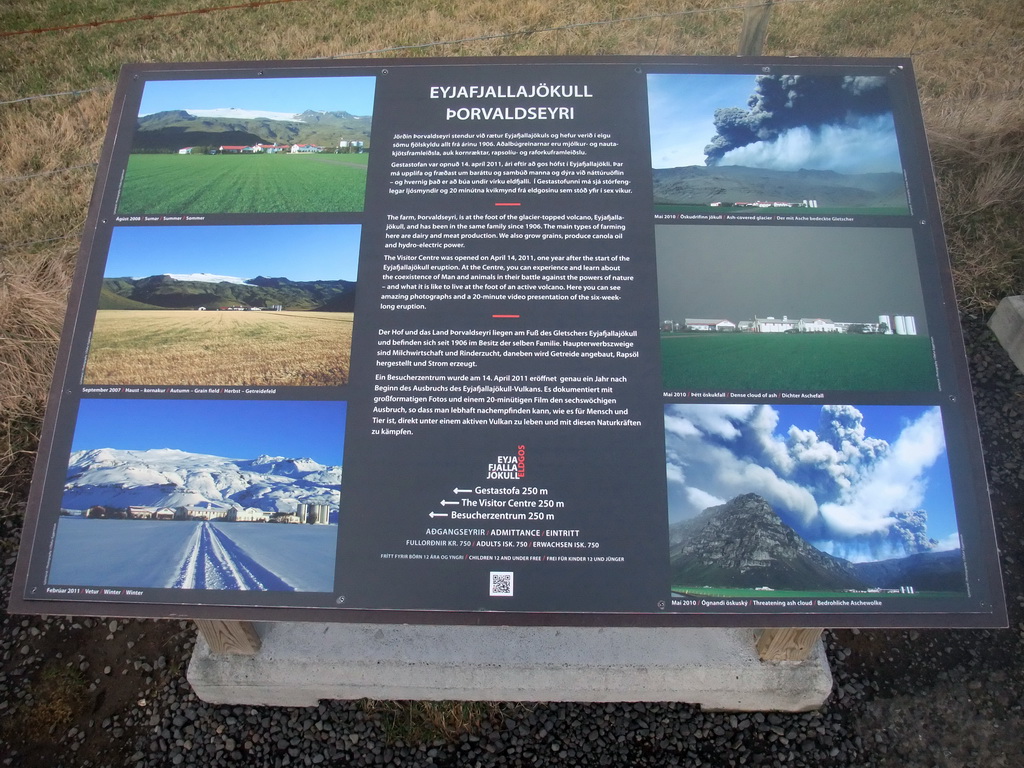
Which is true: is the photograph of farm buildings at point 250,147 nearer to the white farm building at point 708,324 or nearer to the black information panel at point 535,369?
the black information panel at point 535,369

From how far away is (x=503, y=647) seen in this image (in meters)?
3.22

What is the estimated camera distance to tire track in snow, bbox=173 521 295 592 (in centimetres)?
238

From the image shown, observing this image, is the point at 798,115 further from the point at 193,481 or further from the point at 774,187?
the point at 193,481

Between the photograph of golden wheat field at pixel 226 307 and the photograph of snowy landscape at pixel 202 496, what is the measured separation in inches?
5.0

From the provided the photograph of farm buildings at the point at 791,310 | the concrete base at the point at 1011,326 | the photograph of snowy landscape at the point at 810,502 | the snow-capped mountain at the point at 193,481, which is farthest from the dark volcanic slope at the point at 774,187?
the concrete base at the point at 1011,326

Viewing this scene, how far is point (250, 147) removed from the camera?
3000mm

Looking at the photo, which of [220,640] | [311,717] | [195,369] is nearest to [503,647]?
[311,717]

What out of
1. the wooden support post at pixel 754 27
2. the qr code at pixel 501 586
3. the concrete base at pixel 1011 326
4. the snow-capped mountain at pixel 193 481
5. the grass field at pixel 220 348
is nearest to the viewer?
the qr code at pixel 501 586

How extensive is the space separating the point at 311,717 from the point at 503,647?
1.03 meters

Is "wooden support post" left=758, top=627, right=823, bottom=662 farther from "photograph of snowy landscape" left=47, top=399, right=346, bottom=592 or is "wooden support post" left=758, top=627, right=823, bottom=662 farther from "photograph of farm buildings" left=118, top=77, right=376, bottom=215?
"photograph of farm buildings" left=118, top=77, right=376, bottom=215

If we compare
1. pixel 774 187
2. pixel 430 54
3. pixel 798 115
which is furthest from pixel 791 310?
pixel 430 54

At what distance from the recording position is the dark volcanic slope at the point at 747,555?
2.34 m

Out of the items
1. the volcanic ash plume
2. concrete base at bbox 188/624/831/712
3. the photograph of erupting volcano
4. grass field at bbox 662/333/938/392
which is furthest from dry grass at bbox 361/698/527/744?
the volcanic ash plume

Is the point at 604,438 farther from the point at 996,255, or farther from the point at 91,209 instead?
the point at 996,255
